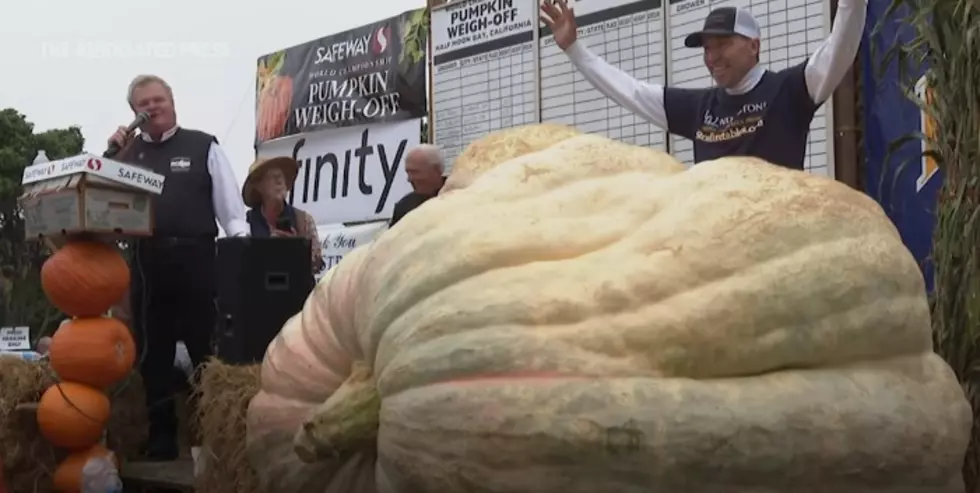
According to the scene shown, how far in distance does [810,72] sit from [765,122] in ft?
0.55

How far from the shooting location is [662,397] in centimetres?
155

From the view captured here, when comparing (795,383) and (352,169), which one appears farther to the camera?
(352,169)

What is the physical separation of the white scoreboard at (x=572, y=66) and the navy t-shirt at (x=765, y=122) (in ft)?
3.75

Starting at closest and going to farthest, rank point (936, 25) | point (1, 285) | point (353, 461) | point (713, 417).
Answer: point (713, 417) < point (353, 461) < point (936, 25) < point (1, 285)

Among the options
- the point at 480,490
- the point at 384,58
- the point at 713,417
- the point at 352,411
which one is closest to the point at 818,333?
the point at 713,417

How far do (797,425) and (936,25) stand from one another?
119cm

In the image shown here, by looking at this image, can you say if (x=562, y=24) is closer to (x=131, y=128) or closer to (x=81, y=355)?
(x=131, y=128)

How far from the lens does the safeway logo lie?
22.7 ft

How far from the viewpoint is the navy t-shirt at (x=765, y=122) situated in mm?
2865

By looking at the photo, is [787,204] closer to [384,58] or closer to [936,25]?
[936,25]

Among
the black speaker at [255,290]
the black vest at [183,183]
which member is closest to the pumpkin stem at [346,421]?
the black speaker at [255,290]

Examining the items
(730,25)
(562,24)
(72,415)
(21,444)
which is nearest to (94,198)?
(72,415)

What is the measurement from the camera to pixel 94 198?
354cm

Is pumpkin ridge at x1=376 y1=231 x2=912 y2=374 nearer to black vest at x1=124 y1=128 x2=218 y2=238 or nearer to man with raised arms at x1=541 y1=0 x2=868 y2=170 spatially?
man with raised arms at x1=541 y1=0 x2=868 y2=170
